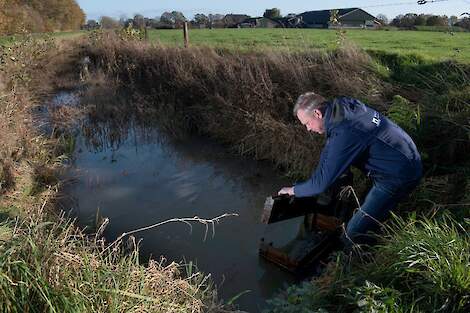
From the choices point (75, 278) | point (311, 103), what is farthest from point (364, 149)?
point (75, 278)

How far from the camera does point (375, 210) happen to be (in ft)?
13.7

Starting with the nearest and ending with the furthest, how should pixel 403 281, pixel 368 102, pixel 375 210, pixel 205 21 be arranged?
pixel 403 281 < pixel 375 210 < pixel 368 102 < pixel 205 21

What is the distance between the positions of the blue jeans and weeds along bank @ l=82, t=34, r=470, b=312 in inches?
6.7

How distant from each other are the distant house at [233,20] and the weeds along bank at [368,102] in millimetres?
22812

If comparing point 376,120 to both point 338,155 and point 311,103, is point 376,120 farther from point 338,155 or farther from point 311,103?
point 311,103

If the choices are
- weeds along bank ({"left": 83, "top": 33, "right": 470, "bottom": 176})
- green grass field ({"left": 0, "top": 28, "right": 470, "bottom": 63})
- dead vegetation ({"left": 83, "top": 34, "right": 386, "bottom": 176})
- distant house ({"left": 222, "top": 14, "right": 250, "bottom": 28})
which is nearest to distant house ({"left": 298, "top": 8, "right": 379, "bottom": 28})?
distant house ({"left": 222, "top": 14, "right": 250, "bottom": 28})

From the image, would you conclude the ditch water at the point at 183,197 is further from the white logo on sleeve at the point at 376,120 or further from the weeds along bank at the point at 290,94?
the white logo on sleeve at the point at 376,120

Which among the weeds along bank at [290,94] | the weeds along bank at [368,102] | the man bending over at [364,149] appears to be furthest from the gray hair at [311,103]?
the weeds along bank at [290,94]

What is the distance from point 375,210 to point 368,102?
3866 mm

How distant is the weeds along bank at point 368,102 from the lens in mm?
3018

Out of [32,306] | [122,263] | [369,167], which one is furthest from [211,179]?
[32,306]

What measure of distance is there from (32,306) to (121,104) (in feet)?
36.1

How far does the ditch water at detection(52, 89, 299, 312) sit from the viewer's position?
535 cm

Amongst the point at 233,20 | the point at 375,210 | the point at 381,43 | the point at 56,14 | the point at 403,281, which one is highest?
the point at 56,14
